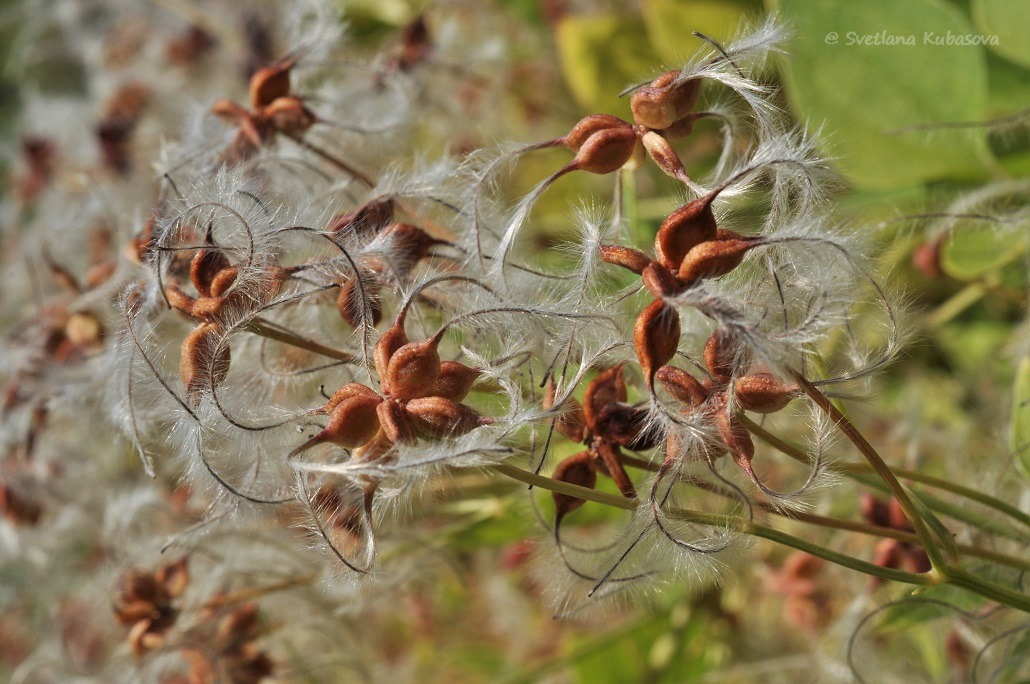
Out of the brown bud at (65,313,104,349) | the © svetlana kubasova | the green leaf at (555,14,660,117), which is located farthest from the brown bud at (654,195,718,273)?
the green leaf at (555,14,660,117)

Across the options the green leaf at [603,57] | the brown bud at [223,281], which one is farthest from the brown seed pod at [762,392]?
the green leaf at [603,57]

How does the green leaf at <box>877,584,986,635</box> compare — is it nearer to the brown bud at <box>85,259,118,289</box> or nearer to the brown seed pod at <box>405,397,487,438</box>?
the brown seed pod at <box>405,397,487,438</box>

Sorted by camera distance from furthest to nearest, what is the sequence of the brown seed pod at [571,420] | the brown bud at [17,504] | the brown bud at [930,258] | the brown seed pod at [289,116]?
the brown bud at [17,504] < the brown bud at [930,258] < the brown seed pod at [289,116] < the brown seed pod at [571,420]

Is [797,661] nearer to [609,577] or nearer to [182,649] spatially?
[609,577]

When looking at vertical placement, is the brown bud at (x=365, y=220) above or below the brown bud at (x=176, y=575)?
above

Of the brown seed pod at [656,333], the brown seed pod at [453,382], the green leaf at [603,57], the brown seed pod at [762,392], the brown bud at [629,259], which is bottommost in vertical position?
the green leaf at [603,57]

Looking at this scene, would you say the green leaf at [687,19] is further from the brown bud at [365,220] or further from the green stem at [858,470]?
the green stem at [858,470]
